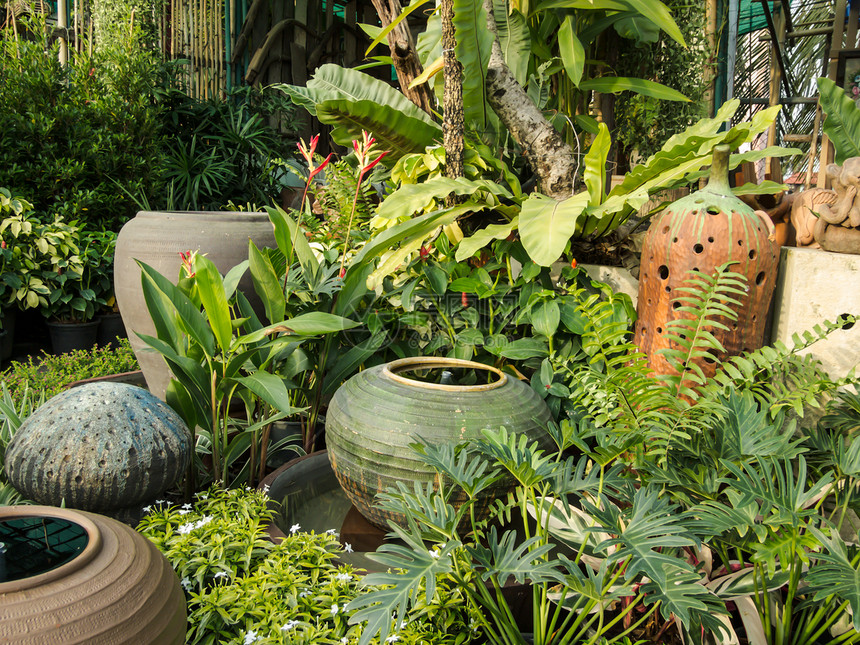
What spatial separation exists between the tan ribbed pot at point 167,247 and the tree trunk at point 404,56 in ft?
3.31

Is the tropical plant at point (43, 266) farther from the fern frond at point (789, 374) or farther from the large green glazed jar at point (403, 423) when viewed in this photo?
the fern frond at point (789, 374)

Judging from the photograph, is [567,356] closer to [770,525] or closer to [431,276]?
[431,276]

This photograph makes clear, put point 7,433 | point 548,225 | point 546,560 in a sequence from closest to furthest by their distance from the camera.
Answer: point 546,560 → point 7,433 → point 548,225

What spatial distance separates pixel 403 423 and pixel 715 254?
→ 3.38 feet

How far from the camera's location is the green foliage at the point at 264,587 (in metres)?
1.32

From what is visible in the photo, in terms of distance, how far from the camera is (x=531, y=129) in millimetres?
2732

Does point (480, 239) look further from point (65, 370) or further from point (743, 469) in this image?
point (65, 370)

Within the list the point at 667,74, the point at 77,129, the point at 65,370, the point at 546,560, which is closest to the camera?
the point at 546,560

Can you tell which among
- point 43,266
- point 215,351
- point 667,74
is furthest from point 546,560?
point 43,266

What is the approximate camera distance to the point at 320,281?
2.42 m

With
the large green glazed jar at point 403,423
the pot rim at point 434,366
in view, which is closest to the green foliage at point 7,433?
the large green glazed jar at point 403,423

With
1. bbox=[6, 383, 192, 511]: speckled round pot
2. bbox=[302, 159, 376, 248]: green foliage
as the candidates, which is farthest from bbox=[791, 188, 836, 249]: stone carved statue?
bbox=[6, 383, 192, 511]: speckled round pot

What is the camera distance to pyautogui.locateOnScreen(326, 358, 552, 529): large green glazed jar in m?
1.66

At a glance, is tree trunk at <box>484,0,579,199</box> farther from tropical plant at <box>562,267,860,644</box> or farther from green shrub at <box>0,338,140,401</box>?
green shrub at <box>0,338,140,401</box>
